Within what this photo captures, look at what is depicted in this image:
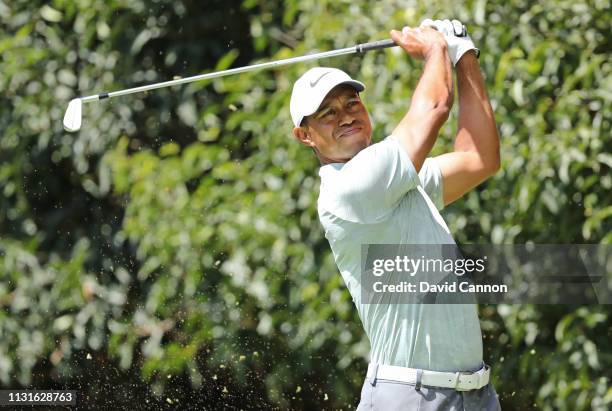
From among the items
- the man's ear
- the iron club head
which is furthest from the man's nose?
the iron club head

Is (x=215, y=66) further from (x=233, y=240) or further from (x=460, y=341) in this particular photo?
(x=460, y=341)

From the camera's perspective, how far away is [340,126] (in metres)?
3.22

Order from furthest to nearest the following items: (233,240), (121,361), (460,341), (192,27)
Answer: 1. (192,27)
2. (121,361)
3. (233,240)
4. (460,341)

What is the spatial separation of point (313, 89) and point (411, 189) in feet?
Answer: 1.36

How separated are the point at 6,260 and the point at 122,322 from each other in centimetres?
73

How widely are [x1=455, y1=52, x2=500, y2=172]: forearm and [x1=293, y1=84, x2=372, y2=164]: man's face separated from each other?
26 cm

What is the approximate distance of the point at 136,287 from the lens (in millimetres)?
5891

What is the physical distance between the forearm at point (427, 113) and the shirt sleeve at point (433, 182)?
0.27 m

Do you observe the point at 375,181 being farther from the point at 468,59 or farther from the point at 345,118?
the point at 468,59

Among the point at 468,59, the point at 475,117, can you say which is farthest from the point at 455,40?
the point at 475,117

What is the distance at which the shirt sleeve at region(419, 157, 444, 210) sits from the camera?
326cm

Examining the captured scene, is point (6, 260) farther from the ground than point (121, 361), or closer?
farther from the ground

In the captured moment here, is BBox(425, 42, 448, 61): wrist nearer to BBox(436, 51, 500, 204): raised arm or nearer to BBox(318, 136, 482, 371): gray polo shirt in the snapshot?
BBox(436, 51, 500, 204): raised arm

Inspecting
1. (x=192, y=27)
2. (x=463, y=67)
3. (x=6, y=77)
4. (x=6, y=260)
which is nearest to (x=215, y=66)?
(x=192, y=27)
